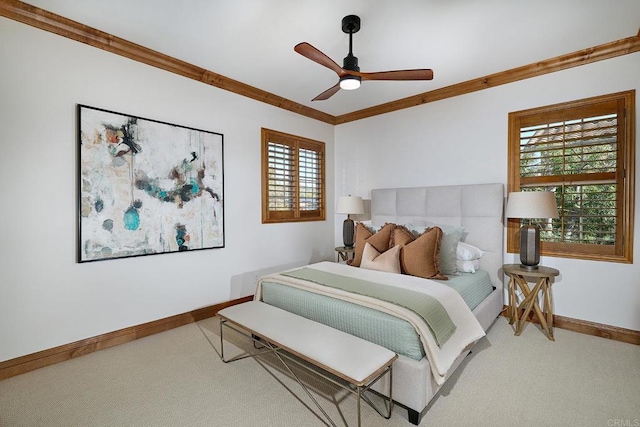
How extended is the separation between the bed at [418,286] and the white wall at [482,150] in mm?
237

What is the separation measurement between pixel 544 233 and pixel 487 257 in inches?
23.9

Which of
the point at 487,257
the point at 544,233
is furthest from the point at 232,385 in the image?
the point at 544,233

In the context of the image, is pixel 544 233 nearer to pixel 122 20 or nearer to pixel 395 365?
pixel 395 365

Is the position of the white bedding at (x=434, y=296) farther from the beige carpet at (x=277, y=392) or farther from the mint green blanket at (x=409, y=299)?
the beige carpet at (x=277, y=392)

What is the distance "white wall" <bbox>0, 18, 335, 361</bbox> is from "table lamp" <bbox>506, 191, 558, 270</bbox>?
10.1ft

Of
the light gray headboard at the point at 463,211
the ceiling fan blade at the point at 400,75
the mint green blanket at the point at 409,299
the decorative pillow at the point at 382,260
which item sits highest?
the ceiling fan blade at the point at 400,75

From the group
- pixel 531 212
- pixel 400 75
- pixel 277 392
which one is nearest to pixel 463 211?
pixel 531 212

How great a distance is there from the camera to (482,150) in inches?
144

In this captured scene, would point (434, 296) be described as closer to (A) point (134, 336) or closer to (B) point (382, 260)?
(B) point (382, 260)

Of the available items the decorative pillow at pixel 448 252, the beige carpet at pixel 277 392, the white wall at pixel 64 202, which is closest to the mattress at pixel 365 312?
the decorative pillow at pixel 448 252

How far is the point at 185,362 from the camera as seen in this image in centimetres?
255

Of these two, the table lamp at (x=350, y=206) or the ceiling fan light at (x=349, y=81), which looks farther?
the table lamp at (x=350, y=206)

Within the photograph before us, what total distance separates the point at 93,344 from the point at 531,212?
13.4 feet

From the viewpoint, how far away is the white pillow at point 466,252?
328 cm
